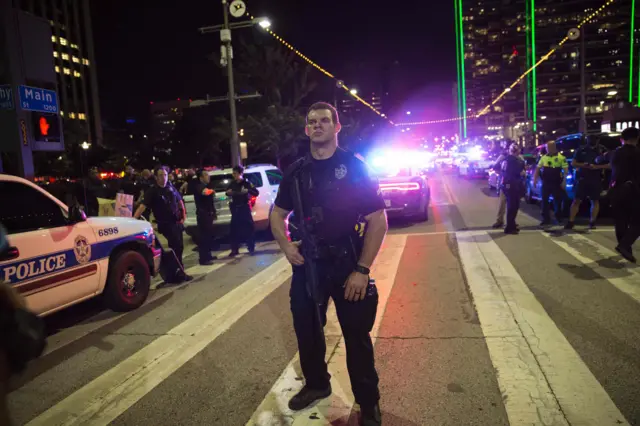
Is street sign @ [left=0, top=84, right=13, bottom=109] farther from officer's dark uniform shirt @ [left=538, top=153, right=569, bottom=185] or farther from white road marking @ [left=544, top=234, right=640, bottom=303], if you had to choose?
officer's dark uniform shirt @ [left=538, top=153, right=569, bottom=185]

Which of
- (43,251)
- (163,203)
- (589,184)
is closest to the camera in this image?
(43,251)

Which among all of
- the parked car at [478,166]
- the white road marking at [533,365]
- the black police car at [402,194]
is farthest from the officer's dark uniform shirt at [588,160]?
the parked car at [478,166]

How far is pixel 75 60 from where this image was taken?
3846 inches

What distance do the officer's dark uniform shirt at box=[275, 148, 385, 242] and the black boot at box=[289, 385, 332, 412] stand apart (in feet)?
3.67

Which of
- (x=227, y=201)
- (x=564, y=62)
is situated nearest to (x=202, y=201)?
(x=227, y=201)

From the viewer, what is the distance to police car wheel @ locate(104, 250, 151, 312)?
578 centimetres

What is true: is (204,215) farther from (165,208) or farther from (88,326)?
(88,326)

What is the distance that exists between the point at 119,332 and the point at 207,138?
39.7 metres

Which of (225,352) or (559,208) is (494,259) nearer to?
(559,208)

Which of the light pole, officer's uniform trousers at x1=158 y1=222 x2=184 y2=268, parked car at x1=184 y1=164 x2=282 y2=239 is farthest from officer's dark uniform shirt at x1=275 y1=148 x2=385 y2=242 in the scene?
the light pole

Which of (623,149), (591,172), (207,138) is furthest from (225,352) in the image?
(207,138)

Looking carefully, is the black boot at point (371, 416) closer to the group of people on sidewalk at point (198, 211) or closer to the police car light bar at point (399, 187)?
the group of people on sidewalk at point (198, 211)

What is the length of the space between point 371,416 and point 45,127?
320 inches

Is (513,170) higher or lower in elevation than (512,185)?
higher
